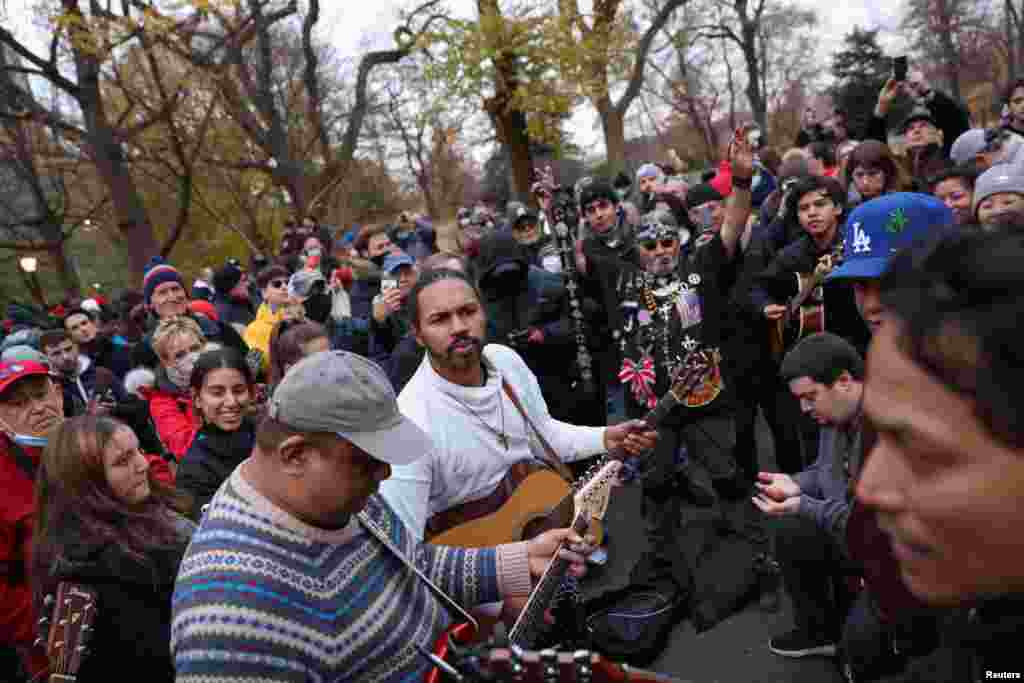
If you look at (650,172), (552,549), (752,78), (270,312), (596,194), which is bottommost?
(552,549)

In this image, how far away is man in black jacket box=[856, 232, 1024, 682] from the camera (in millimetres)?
871

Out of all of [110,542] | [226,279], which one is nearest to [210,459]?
[110,542]

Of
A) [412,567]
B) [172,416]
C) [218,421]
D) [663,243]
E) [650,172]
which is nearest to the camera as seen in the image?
[412,567]

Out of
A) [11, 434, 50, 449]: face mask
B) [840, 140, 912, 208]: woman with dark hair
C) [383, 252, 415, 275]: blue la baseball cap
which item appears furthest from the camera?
[383, 252, 415, 275]: blue la baseball cap

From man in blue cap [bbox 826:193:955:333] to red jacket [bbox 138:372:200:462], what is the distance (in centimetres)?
354

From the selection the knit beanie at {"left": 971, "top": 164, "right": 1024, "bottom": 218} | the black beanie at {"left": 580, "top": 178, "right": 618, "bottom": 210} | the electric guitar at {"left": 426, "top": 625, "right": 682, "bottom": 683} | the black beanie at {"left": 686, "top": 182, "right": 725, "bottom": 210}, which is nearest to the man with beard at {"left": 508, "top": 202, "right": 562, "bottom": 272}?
the black beanie at {"left": 580, "top": 178, "right": 618, "bottom": 210}

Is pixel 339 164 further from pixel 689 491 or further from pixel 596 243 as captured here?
pixel 689 491

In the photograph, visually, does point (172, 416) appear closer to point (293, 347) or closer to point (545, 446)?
point (293, 347)

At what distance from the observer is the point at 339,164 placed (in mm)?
17406

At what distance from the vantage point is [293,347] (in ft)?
13.4

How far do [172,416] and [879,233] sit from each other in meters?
3.98

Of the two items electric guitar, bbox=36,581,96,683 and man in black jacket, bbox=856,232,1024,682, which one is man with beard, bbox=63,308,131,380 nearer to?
electric guitar, bbox=36,581,96,683

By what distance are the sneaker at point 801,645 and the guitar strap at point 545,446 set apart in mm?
1361

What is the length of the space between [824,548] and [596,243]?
335 cm
